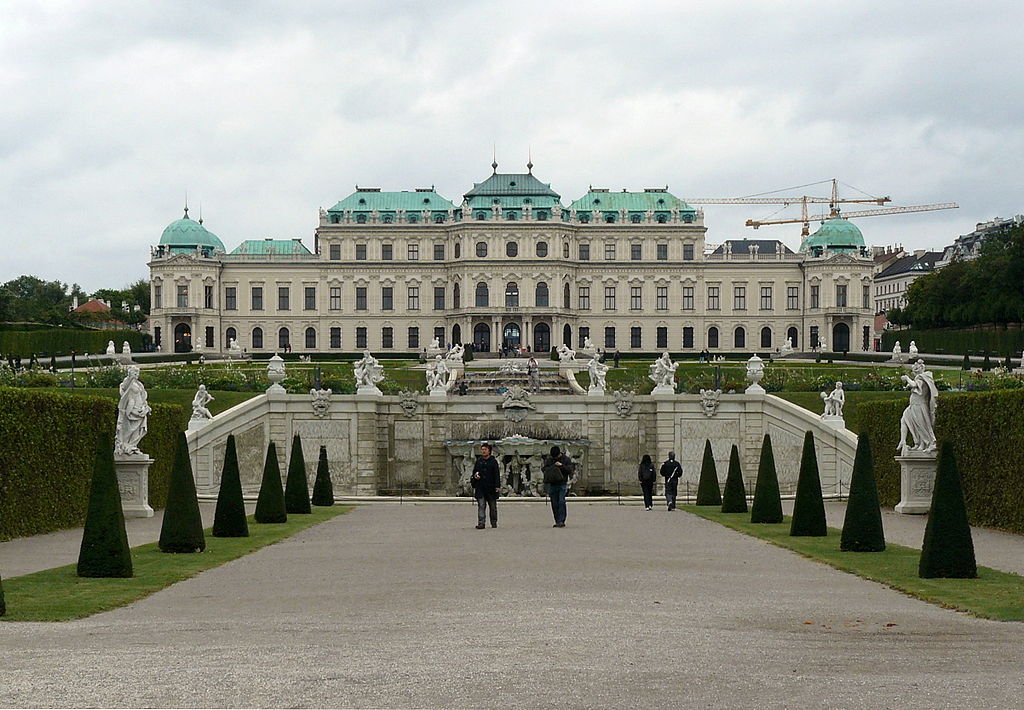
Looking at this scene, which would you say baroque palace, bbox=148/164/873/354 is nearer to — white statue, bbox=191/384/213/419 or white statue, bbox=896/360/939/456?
white statue, bbox=191/384/213/419

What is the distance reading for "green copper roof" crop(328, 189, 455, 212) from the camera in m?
106

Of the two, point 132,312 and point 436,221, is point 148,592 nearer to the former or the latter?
point 436,221

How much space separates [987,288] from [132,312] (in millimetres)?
71874

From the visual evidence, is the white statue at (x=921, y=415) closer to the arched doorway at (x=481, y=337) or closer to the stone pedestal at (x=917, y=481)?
the stone pedestal at (x=917, y=481)

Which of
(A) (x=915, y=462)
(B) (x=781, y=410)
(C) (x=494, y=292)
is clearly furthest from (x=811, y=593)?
(C) (x=494, y=292)

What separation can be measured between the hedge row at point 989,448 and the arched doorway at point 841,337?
82.2 metres

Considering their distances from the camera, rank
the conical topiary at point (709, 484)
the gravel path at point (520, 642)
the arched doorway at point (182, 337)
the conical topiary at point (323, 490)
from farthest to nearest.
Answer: the arched doorway at point (182, 337)
the conical topiary at point (323, 490)
the conical topiary at point (709, 484)
the gravel path at point (520, 642)

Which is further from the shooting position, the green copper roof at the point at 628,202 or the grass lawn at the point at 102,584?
the green copper roof at the point at 628,202

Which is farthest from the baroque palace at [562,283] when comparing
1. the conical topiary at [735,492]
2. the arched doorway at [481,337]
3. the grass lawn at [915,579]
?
the grass lawn at [915,579]

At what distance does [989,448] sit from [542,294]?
3211 inches

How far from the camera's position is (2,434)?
19047 mm

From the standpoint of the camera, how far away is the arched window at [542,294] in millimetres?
102625

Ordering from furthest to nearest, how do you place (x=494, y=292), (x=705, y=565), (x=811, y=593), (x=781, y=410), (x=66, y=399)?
(x=494, y=292) < (x=781, y=410) < (x=66, y=399) < (x=705, y=565) < (x=811, y=593)

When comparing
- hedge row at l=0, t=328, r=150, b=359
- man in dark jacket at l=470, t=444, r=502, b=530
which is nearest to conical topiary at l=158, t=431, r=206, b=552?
man in dark jacket at l=470, t=444, r=502, b=530
